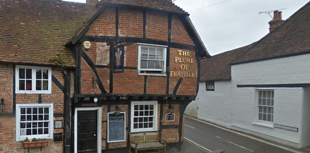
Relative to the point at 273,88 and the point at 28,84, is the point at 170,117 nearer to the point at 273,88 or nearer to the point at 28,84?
the point at 28,84

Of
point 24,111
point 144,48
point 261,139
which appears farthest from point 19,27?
point 261,139

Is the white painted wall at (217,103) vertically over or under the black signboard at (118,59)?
under

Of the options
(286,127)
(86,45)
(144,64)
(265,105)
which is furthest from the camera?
(265,105)

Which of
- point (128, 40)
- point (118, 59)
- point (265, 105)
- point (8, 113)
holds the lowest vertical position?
point (265, 105)

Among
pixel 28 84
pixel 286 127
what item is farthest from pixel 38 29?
pixel 286 127

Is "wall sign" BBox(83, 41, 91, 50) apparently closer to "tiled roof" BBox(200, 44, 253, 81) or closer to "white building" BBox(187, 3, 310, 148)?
"white building" BBox(187, 3, 310, 148)

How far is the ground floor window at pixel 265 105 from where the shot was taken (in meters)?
13.4

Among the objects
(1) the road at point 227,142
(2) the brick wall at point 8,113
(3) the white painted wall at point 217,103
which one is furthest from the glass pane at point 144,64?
(3) the white painted wall at point 217,103

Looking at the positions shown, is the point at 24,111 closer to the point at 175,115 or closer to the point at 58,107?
the point at 58,107

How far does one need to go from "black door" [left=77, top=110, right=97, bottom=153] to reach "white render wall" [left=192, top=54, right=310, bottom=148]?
10.0m

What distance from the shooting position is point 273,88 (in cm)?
1300

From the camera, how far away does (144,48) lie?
969cm

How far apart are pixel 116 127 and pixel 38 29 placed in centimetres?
553

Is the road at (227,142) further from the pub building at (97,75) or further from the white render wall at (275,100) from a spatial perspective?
the pub building at (97,75)
